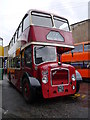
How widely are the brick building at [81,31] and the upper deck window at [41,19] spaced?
13276 mm

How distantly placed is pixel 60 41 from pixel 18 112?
3.24 meters

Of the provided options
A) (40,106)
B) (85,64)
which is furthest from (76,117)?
(85,64)

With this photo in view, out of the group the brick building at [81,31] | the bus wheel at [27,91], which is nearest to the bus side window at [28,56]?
the bus wheel at [27,91]

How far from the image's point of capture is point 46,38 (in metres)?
5.32

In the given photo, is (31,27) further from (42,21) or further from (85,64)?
(85,64)

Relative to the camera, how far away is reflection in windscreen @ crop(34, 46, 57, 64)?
5086mm

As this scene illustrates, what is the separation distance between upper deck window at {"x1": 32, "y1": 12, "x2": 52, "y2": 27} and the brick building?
13276 mm

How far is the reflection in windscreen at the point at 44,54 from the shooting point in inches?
200

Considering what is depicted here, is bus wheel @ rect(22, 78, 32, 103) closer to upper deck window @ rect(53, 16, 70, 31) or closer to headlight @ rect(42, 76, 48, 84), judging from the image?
headlight @ rect(42, 76, 48, 84)

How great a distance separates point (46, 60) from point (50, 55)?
0.92 feet

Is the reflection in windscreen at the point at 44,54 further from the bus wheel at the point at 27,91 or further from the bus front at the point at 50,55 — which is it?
the bus wheel at the point at 27,91

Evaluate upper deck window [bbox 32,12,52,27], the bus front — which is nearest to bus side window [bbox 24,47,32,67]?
the bus front

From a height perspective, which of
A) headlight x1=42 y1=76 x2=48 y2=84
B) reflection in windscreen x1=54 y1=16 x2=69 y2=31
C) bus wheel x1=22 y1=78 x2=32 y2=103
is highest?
reflection in windscreen x1=54 y1=16 x2=69 y2=31

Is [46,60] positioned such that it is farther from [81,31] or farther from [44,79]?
[81,31]
